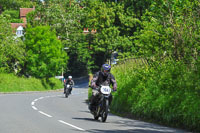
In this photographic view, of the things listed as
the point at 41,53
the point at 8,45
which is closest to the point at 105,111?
the point at 8,45

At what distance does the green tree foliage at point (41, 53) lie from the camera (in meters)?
53.7

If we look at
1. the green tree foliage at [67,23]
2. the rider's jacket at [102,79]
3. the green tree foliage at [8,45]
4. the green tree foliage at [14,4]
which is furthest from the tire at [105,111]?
the green tree foliage at [14,4]

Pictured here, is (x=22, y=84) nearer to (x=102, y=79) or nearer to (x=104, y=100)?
(x=102, y=79)

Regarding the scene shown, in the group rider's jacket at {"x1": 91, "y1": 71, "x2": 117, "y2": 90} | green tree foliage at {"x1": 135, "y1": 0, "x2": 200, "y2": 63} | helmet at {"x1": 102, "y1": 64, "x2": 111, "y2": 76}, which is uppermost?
green tree foliage at {"x1": 135, "y1": 0, "x2": 200, "y2": 63}

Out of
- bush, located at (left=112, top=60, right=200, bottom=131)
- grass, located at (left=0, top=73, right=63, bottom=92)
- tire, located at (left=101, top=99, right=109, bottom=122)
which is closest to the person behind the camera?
bush, located at (left=112, top=60, right=200, bottom=131)

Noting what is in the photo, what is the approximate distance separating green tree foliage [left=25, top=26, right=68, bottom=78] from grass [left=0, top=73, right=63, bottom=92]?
122cm

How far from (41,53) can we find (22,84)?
6.01 m

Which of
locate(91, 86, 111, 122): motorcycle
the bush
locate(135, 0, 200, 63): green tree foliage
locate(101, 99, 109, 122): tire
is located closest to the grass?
locate(135, 0, 200, 63): green tree foliage

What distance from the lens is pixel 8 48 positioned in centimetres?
5028

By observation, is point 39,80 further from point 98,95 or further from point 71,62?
point 98,95

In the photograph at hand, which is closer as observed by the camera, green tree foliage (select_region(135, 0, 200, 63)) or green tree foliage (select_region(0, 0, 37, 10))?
green tree foliage (select_region(135, 0, 200, 63))

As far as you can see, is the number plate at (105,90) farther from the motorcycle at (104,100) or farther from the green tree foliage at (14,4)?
the green tree foliage at (14,4)

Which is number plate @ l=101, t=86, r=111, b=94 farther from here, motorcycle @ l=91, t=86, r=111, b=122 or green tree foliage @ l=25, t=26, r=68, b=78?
green tree foliage @ l=25, t=26, r=68, b=78

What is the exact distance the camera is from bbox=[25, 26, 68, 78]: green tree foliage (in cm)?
5372
